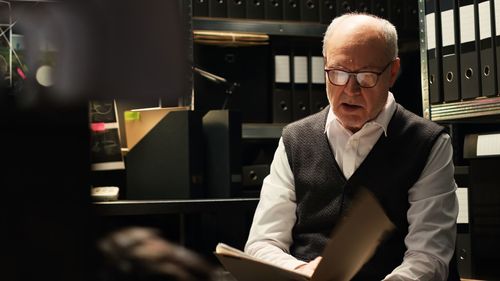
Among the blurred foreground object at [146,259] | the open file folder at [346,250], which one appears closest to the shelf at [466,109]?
the open file folder at [346,250]

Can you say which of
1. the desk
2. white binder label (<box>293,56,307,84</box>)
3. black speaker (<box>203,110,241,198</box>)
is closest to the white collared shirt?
the desk

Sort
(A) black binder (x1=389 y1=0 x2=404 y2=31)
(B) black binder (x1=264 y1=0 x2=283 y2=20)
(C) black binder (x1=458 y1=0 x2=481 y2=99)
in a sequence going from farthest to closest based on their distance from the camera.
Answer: (A) black binder (x1=389 y1=0 x2=404 y2=31)
(B) black binder (x1=264 y1=0 x2=283 y2=20)
(C) black binder (x1=458 y1=0 x2=481 y2=99)

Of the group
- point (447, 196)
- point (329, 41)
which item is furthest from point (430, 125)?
point (329, 41)

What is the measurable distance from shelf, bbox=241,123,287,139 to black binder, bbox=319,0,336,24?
0.47 metres

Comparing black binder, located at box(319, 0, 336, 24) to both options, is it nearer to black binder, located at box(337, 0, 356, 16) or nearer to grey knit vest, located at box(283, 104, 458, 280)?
black binder, located at box(337, 0, 356, 16)

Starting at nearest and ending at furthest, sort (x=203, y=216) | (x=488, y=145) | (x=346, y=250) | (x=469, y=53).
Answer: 1. (x=346, y=250)
2. (x=488, y=145)
3. (x=469, y=53)
4. (x=203, y=216)

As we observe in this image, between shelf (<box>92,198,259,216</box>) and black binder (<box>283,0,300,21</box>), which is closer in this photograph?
shelf (<box>92,198,259,216</box>)

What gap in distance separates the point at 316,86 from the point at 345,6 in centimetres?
35

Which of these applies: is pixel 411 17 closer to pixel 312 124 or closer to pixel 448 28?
pixel 448 28

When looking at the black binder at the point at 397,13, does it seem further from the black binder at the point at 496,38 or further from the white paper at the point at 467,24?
the black binder at the point at 496,38

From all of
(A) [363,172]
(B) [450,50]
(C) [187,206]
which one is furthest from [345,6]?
(A) [363,172]

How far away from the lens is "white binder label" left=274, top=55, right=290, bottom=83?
3.18 meters

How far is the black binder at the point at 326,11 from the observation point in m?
3.20

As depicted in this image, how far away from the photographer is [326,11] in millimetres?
3205
